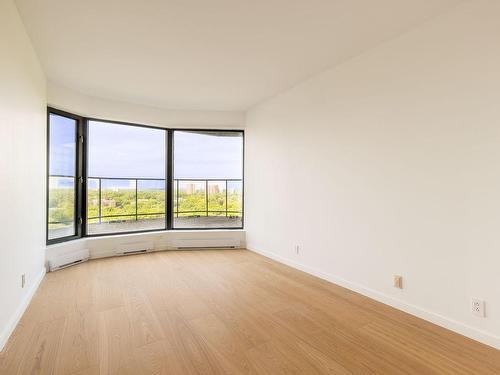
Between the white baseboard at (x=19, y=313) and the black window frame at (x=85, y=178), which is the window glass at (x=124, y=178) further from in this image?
the white baseboard at (x=19, y=313)

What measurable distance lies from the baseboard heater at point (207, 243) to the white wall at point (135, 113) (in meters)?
2.01

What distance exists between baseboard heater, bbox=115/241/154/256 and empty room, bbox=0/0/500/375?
0.12m

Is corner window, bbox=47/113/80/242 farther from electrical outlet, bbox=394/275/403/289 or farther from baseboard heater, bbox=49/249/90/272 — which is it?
electrical outlet, bbox=394/275/403/289

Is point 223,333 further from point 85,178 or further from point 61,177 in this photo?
point 85,178

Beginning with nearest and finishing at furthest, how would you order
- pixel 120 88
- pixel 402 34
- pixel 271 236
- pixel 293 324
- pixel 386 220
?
pixel 293 324 → pixel 402 34 → pixel 386 220 → pixel 120 88 → pixel 271 236

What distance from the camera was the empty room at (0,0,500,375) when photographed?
1.89m

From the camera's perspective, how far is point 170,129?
4.81 metres

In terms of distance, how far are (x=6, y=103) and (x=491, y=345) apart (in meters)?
3.89

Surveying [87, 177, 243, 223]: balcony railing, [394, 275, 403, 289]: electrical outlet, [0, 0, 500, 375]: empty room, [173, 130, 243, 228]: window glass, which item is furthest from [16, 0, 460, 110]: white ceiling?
[394, 275, 403, 289]: electrical outlet

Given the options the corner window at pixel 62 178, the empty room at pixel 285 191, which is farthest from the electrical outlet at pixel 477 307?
the corner window at pixel 62 178

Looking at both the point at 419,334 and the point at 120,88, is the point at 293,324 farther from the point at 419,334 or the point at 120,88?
the point at 120,88

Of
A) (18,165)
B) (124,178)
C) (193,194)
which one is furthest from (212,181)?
(18,165)

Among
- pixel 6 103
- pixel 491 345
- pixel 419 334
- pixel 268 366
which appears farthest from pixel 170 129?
pixel 491 345

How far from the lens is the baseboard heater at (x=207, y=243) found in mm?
4656
